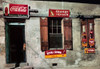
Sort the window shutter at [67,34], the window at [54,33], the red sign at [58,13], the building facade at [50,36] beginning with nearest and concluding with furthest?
the building facade at [50,36], the red sign at [58,13], the window shutter at [67,34], the window at [54,33]

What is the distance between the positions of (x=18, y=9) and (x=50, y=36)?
267 centimetres

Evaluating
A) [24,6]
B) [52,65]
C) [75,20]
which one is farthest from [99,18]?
[24,6]

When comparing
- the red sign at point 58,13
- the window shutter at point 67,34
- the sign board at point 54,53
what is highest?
the red sign at point 58,13

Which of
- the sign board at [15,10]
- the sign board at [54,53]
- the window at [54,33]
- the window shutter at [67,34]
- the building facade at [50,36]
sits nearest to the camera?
the sign board at [15,10]

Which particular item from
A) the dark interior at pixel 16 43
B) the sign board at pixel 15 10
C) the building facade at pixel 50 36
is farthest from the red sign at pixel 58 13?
the dark interior at pixel 16 43

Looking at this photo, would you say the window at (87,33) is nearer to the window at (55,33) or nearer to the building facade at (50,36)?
the building facade at (50,36)

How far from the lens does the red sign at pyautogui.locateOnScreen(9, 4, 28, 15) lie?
6.69 meters

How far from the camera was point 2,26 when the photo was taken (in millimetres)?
6750

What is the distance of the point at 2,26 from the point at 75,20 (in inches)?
186

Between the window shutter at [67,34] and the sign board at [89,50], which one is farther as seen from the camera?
the sign board at [89,50]

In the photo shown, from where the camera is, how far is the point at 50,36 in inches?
293

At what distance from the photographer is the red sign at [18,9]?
6688 mm

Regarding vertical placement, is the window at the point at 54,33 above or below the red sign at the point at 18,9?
below

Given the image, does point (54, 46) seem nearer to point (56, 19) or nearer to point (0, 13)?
point (56, 19)
